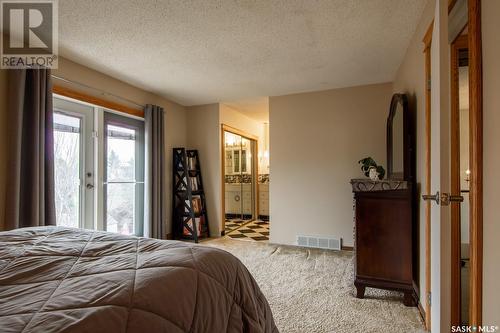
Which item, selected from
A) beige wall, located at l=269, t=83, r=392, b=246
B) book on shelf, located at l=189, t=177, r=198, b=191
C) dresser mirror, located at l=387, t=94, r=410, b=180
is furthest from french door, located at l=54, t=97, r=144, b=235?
dresser mirror, located at l=387, t=94, r=410, b=180

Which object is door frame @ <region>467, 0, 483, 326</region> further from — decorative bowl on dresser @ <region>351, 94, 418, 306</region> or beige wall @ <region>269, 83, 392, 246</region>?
beige wall @ <region>269, 83, 392, 246</region>

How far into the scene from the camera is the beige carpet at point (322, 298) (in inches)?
72.9

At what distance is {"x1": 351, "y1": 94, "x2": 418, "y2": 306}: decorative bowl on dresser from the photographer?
7.07 ft

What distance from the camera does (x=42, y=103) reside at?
240 cm

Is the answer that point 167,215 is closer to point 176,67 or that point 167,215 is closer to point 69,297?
point 176,67

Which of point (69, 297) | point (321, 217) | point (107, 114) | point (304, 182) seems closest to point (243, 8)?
point (69, 297)

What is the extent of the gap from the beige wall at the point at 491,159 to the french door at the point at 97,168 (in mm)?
3347

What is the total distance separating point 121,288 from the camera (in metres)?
0.79

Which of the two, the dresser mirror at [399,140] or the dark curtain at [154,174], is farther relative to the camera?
the dark curtain at [154,174]

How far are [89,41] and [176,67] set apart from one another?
860 mm

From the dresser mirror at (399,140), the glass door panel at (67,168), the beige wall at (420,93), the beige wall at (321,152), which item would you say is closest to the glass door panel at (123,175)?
the glass door panel at (67,168)

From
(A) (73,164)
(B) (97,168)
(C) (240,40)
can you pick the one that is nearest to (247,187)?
(B) (97,168)

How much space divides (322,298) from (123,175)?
2.81m

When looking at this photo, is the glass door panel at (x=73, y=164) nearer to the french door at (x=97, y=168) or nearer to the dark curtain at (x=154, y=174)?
the french door at (x=97, y=168)
